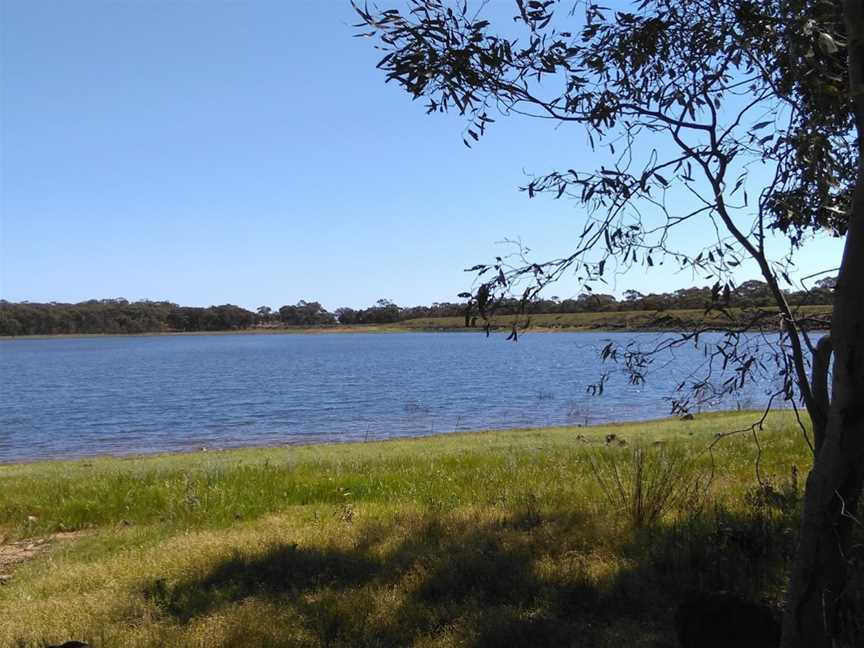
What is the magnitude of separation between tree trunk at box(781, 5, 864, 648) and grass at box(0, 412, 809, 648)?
0.98 m

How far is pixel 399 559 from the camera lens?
5.88m

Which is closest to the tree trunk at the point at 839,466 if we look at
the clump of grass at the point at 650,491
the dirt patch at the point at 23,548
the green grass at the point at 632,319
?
the green grass at the point at 632,319

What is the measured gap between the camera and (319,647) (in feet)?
14.4

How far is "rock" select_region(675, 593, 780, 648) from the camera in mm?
3879

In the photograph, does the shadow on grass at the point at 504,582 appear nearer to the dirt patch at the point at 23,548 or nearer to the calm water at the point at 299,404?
the dirt patch at the point at 23,548

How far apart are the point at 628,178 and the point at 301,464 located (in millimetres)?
9194

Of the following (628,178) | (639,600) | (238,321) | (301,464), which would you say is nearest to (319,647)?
(639,600)

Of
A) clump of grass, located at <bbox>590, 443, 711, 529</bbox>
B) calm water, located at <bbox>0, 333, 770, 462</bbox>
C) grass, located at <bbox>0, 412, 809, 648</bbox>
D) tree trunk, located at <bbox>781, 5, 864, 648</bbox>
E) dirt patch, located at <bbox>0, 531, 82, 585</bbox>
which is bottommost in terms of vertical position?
calm water, located at <bbox>0, 333, 770, 462</bbox>

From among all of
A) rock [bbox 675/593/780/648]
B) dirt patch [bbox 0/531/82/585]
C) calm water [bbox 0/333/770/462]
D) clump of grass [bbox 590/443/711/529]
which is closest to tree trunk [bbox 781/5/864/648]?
rock [bbox 675/593/780/648]

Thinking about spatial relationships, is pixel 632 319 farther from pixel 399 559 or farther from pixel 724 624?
pixel 399 559

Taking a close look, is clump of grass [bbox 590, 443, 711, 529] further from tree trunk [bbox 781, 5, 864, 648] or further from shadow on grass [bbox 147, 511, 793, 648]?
tree trunk [bbox 781, 5, 864, 648]

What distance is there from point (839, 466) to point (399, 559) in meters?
3.47

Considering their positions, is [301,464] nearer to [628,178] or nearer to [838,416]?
[628,178]

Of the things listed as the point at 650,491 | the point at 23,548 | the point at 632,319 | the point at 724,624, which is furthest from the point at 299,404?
the point at 724,624
